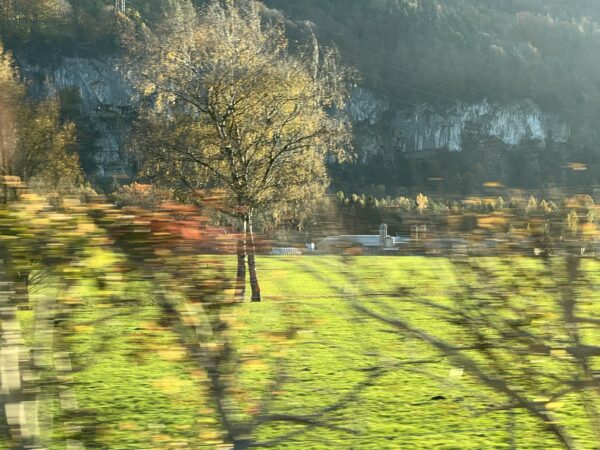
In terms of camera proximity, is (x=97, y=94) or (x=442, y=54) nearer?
(x=97, y=94)

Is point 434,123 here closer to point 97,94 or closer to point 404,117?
point 404,117

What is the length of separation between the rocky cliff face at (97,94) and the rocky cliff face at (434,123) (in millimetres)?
56656

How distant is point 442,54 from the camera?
176125 mm

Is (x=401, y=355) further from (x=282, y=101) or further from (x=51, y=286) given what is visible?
(x=282, y=101)

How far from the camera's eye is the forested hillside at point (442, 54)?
533 ft

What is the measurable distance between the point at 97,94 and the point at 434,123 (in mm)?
81091

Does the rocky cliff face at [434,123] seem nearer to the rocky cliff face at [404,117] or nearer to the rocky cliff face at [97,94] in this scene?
the rocky cliff face at [404,117]

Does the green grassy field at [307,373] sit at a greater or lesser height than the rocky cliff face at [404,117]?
lesser

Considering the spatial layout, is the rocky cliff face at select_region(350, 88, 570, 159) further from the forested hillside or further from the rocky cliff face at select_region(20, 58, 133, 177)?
the rocky cliff face at select_region(20, 58, 133, 177)

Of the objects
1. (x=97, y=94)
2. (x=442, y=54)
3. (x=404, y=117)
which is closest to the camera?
(x=97, y=94)

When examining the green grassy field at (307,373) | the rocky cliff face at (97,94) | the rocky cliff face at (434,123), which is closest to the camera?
the green grassy field at (307,373)

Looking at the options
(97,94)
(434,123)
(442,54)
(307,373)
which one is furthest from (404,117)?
(307,373)

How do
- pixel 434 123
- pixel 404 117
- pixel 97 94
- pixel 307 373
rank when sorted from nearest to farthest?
pixel 307 373 < pixel 97 94 < pixel 434 123 < pixel 404 117

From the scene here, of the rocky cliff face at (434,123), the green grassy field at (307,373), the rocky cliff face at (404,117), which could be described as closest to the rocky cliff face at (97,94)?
the rocky cliff face at (404,117)
